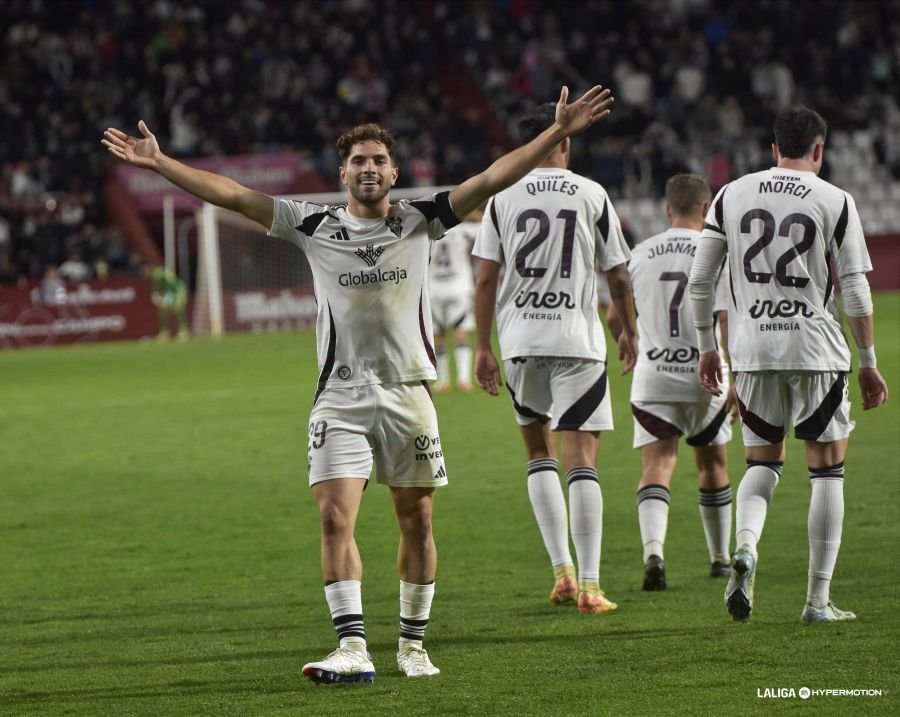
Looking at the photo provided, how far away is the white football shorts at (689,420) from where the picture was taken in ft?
25.0

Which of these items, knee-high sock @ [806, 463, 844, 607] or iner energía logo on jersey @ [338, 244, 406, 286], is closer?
iner energía logo on jersey @ [338, 244, 406, 286]

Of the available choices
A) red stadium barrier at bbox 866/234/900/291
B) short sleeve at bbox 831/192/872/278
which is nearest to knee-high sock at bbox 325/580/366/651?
short sleeve at bbox 831/192/872/278

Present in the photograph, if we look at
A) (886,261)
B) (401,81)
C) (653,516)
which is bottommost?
(653,516)

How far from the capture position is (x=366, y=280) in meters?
5.60

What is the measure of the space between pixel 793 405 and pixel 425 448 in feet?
5.36

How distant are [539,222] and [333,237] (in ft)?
5.56

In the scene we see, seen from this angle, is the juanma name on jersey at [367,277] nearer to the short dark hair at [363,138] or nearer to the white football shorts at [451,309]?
the short dark hair at [363,138]

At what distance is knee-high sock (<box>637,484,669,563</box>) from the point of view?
7.35 m

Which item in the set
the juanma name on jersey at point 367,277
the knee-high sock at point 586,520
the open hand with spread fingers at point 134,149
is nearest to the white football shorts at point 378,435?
the juanma name on jersey at point 367,277

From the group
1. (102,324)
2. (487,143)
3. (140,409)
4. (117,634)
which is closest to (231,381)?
(140,409)

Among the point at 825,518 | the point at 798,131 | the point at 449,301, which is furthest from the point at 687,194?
the point at 449,301

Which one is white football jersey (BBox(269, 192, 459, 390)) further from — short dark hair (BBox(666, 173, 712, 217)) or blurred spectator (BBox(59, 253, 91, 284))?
blurred spectator (BBox(59, 253, 91, 284))

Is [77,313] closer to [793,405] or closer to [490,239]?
[490,239]

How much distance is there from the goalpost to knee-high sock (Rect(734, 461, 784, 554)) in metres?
24.2
